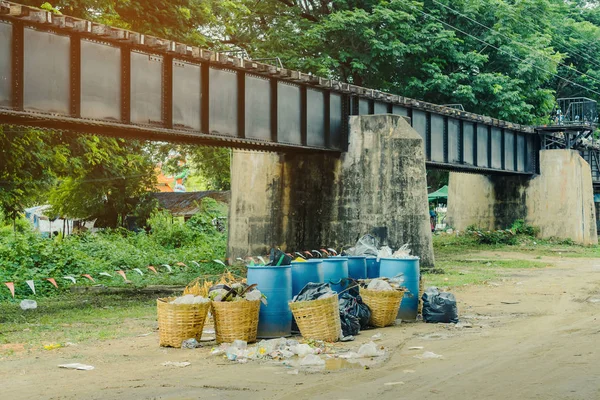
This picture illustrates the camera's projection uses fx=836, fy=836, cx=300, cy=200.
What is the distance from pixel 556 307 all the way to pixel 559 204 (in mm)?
26031

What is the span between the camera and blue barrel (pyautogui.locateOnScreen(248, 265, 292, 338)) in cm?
1197

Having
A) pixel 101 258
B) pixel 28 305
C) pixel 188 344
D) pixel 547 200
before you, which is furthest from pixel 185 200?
pixel 188 344

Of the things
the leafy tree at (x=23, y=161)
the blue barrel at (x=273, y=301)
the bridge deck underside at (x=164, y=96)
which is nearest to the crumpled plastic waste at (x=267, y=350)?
the blue barrel at (x=273, y=301)

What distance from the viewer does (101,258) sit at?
26312mm

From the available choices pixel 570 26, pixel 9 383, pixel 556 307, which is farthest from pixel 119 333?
pixel 570 26

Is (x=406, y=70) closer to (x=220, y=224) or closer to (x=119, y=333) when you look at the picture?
(x=220, y=224)

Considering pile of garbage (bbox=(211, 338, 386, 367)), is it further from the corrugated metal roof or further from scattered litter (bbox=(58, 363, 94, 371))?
the corrugated metal roof

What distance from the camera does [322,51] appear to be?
4475cm

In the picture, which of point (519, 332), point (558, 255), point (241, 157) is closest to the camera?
point (519, 332)

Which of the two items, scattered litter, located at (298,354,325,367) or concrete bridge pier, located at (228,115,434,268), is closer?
scattered litter, located at (298,354,325,367)

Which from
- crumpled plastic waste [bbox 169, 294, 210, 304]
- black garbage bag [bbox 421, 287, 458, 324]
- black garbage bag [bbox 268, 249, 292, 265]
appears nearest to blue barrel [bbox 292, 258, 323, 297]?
black garbage bag [bbox 268, 249, 292, 265]

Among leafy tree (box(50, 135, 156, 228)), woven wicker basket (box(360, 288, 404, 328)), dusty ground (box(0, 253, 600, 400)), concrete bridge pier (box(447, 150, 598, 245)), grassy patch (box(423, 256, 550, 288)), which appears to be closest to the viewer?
dusty ground (box(0, 253, 600, 400))

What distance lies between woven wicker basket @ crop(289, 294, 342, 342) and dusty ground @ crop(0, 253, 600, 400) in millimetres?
320

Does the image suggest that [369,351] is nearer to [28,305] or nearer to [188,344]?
[188,344]
